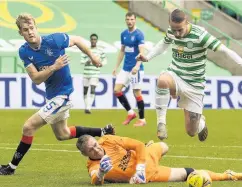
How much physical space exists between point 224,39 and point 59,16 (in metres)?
6.30

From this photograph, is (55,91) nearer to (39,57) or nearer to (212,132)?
(39,57)

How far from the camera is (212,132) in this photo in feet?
66.1

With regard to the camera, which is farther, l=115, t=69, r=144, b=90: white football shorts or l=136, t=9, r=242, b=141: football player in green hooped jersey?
l=115, t=69, r=144, b=90: white football shorts

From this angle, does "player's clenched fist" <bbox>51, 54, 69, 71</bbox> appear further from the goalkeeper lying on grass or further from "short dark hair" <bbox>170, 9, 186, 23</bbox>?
"short dark hair" <bbox>170, 9, 186, 23</bbox>

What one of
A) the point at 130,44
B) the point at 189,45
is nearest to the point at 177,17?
the point at 189,45

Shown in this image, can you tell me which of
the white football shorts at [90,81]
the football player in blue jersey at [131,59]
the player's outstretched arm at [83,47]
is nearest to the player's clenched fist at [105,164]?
the player's outstretched arm at [83,47]

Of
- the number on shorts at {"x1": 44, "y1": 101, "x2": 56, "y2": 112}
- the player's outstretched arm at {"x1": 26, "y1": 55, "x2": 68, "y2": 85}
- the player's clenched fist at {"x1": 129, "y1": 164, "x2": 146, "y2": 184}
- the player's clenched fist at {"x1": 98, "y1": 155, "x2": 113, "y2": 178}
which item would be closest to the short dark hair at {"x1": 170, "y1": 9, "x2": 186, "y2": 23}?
the player's outstretched arm at {"x1": 26, "y1": 55, "x2": 68, "y2": 85}

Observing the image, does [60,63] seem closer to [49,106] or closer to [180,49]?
[49,106]

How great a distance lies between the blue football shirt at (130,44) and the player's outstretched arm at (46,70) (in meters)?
8.35

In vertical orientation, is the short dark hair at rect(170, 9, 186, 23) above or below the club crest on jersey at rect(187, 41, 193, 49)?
above

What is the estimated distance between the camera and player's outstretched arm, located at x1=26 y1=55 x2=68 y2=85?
12117 millimetres

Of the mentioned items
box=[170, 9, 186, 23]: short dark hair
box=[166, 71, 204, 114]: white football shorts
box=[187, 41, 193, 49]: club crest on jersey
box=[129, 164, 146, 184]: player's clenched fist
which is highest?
box=[170, 9, 186, 23]: short dark hair

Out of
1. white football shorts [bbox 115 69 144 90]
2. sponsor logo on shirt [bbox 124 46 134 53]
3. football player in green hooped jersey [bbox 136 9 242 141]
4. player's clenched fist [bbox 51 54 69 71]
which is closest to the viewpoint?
player's clenched fist [bbox 51 54 69 71]

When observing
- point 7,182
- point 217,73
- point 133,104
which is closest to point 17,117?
point 133,104
